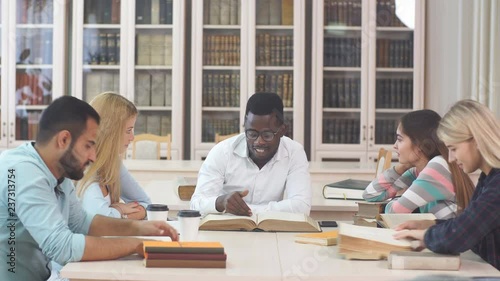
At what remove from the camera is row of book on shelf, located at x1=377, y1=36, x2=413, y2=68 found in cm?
633

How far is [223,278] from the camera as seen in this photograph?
1900mm

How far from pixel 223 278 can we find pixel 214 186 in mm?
1346

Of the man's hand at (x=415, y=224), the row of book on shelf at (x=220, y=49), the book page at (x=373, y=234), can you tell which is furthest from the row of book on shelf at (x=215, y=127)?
the book page at (x=373, y=234)

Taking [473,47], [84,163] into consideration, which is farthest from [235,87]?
[84,163]

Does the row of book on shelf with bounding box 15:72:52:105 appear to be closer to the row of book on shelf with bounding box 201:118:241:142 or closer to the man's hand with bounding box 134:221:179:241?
the row of book on shelf with bounding box 201:118:241:142

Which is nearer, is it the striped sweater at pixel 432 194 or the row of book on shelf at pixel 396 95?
the striped sweater at pixel 432 194

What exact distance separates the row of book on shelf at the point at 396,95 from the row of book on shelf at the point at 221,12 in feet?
4.28

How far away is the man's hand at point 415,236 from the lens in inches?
84.0

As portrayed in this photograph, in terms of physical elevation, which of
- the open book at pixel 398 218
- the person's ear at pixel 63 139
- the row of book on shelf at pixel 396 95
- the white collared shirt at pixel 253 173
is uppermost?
the row of book on shelf at pixel 396 95

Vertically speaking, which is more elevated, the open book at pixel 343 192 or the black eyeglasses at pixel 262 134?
the black eyeglasses at pixel 262 134

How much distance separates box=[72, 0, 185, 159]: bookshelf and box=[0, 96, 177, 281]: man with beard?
165 inches

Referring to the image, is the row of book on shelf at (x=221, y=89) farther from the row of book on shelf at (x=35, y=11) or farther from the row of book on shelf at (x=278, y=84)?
the row of book on shelf at (x=35, y=11)

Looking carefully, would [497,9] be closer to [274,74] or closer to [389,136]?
[389,136]

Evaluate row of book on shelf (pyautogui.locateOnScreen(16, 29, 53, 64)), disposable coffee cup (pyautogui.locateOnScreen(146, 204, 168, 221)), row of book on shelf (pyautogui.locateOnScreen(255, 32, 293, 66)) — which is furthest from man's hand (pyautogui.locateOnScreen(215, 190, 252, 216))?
row of book on shelf (pyautogui.locateOnScreen(16, 29, 53, 64))
